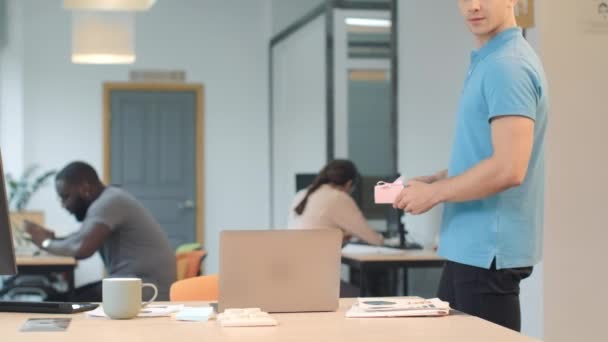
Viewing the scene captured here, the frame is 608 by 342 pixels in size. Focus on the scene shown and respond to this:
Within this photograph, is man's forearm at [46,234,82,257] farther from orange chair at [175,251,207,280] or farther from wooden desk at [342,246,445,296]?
wooden desk at [342,246,445,296]

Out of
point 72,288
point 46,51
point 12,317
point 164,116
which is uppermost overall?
point 46,51

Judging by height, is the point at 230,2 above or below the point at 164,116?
above

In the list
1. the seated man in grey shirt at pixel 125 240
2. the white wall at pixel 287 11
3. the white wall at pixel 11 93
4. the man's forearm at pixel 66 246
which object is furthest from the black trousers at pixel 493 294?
the white wall at pixel 11 93

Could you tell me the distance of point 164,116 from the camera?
1038cm

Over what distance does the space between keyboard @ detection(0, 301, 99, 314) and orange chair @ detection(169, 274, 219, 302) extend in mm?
629

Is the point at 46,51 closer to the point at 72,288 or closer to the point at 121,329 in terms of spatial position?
the point at 72,288

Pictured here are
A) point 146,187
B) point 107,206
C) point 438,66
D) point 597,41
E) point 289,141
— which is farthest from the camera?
point 146,187

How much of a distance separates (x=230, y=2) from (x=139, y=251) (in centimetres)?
600

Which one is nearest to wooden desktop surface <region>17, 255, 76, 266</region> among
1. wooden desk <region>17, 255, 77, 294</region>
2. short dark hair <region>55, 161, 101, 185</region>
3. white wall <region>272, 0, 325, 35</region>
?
wooden desk <region>17, 255, 77, 294</region>

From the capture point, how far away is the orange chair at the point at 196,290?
335cm

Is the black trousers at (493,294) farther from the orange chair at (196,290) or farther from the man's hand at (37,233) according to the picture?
the man's hand at (37,233)

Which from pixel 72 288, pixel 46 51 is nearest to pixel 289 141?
pixel 46 51

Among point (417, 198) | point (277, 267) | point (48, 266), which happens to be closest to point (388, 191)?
point (417, 198)

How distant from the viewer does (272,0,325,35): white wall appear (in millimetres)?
9289
